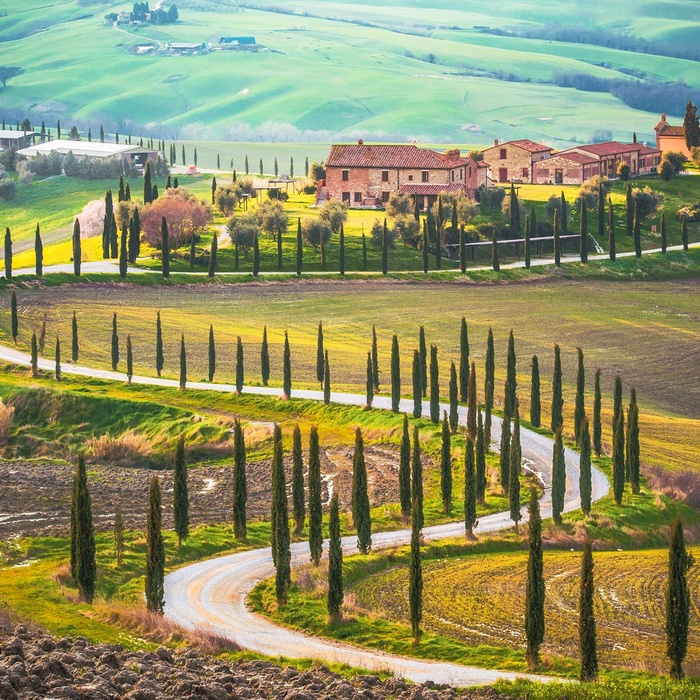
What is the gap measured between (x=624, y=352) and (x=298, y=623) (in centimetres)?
Result: 6525

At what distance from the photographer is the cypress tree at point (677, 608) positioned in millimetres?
50875

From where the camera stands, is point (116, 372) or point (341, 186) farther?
point (341, 186)

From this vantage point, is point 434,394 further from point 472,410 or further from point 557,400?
point 472,410

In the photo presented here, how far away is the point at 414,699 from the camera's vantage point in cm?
4700

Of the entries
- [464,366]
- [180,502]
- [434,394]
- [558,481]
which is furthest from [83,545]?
[464,366]

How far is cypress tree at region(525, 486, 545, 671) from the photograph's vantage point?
52250 millimetres

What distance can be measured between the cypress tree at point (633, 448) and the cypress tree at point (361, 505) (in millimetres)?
15737

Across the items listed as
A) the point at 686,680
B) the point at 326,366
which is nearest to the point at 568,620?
the point at 686,680

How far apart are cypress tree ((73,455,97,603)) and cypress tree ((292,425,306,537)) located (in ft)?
37.3

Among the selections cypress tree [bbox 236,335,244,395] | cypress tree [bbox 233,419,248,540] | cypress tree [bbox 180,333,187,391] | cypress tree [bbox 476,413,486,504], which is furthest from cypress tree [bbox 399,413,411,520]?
cypress tree [bbox 180,333,187,391]

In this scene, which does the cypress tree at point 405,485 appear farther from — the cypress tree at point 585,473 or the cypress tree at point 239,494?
the cypress tree at point 585,473

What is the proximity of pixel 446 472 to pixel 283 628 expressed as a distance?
1916cm

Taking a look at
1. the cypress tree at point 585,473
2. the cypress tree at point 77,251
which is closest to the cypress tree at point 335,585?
the cypress tree at point 585,473

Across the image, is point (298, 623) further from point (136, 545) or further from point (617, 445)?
point (617, 445)
